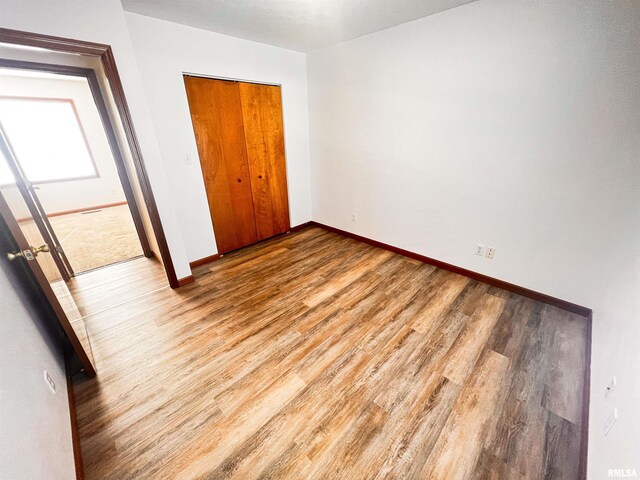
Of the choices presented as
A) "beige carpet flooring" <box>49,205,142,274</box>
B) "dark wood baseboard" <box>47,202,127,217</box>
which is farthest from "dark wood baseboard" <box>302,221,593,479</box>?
"dark wood baseboard" <box>47,202,127,217</box>

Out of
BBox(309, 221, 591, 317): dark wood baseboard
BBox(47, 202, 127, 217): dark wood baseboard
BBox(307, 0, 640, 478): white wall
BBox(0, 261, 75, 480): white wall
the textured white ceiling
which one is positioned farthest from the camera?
BBox(47, 202, 127, 217): dark wood baseboard

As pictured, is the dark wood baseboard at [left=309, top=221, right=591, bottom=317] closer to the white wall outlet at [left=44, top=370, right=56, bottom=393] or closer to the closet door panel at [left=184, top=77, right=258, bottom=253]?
the closet door panel at [left=184, top=77, right=258, bottom=253]

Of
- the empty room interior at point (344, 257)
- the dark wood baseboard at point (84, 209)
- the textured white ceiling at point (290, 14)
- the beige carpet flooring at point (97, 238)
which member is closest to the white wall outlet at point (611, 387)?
the empty room interior at point (344, 257)

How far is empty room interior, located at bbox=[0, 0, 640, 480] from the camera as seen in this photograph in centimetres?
123

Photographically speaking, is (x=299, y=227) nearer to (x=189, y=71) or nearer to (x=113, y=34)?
(x=189, y=71)

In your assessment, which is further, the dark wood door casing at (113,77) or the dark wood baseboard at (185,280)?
the dark wood baseboard at (185,280)

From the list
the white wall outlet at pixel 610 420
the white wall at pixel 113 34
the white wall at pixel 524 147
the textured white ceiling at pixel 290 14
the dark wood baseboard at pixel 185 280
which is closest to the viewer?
the white wall outlet at pixel 610 420

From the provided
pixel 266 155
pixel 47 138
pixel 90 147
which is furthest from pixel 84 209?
pixel 266 155

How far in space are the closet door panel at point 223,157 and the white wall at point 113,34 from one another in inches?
21.8

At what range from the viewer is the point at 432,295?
2373 millimetres

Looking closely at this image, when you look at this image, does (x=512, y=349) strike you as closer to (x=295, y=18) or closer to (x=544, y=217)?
(x=544, y=217)

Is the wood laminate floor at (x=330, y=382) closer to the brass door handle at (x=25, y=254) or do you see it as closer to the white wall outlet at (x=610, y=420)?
the white wall outlet at (x=610, y=420)

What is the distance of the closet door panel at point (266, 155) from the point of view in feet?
9.78

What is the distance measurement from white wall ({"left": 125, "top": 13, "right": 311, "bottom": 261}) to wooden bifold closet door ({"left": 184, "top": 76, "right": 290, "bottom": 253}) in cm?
10
